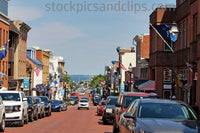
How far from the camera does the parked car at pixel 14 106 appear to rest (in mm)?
20000

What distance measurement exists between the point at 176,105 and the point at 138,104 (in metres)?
1.02

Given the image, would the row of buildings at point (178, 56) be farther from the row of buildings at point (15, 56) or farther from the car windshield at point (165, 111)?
the car windshield at point (165, 111)

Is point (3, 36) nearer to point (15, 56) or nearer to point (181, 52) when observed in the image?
point (15, 56)

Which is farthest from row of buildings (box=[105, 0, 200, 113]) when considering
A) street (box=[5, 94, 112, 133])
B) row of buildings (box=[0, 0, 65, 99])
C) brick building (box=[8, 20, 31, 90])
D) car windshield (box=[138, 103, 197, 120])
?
brick building (box=[8, 20, 31, 90])

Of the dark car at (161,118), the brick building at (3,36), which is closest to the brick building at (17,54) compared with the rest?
the brick building at (3,36)

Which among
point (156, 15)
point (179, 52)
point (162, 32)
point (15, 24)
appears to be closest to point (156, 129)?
point (162, 32)

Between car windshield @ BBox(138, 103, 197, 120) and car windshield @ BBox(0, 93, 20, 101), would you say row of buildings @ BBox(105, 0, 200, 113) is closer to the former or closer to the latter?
car windshield @ BBox(0, 93, 20, 101)

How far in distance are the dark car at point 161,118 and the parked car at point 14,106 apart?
33.9ft

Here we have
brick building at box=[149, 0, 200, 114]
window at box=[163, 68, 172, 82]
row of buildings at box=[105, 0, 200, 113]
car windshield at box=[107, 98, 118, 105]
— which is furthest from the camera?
window at box=[163, 68, 172, 82]

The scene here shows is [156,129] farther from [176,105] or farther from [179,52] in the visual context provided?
[179,52]

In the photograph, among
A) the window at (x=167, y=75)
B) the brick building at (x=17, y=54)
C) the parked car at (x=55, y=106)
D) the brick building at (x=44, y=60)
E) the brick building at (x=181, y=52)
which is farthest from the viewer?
the brick building at (x=44, y=60)

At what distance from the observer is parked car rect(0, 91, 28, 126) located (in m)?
20.0

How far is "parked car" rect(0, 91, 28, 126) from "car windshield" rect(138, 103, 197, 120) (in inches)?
448

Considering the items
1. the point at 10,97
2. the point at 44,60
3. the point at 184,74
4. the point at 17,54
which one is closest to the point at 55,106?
the point at 17,54
